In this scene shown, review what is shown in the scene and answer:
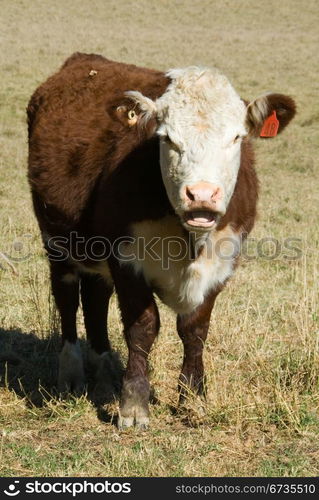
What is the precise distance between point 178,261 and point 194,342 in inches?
23.0

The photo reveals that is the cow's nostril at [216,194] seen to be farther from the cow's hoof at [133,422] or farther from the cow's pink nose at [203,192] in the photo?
the cow's hoof at [133,422]

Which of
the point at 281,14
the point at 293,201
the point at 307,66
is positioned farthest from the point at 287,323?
the point at 281,14

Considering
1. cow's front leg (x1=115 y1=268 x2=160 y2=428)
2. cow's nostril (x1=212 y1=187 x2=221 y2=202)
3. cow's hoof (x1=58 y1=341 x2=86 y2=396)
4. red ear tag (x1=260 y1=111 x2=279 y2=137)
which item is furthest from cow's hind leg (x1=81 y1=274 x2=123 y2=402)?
cow's nostril (x1=212 y1=187 x2=221 y2=202)

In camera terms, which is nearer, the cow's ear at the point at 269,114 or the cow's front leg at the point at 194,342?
the cow's ear at the point at 269,114

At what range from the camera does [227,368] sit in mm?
5707

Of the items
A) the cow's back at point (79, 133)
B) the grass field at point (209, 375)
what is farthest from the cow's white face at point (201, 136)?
the grass field at point (209, 375)

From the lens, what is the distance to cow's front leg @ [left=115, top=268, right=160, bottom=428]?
16.2 ft

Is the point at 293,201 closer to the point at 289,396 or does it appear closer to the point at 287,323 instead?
the point at 287,323

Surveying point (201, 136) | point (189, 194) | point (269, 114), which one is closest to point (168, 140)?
point (201, 136)

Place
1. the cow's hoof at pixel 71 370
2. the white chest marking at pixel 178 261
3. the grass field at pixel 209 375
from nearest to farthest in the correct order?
the grass field at pixel 209 375, the white chest marking at pixel 178 261, the cow's hoof at pixel 71 370

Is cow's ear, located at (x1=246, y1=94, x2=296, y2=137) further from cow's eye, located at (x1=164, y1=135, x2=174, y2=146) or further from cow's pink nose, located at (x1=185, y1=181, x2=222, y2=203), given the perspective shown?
cow's pink nose, located at (x1=185, y1=181, x2=222, y2=203)

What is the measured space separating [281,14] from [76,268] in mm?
38735

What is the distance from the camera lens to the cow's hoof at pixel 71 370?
233 inches

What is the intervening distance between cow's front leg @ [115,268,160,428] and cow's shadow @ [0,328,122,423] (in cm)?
50
